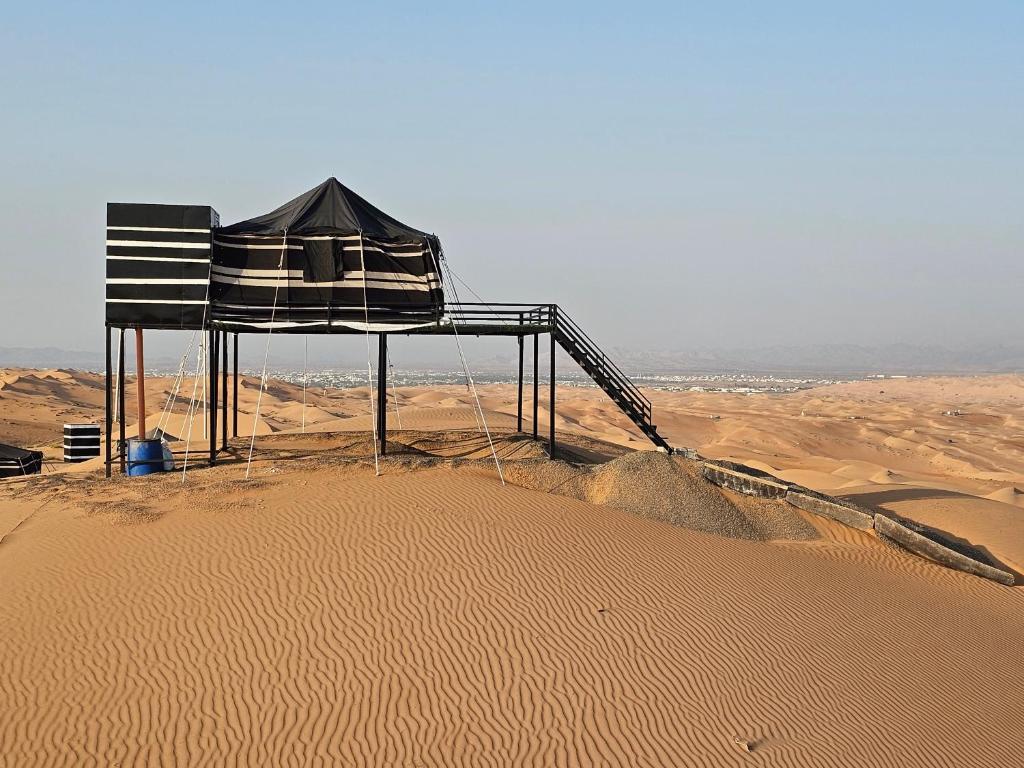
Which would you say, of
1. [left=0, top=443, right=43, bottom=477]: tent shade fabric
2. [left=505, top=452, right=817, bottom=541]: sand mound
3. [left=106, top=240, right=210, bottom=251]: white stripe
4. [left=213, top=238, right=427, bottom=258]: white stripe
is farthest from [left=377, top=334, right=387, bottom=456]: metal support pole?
[left=0, top=443, right=43, bottom=477]: tent shade fabric

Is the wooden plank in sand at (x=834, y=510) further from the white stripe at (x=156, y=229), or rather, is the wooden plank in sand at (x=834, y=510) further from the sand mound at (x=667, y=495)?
the white stripe at (x=156, y=229)

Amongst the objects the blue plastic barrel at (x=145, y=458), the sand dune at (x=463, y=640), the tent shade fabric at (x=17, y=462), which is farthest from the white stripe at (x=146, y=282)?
the tent shade fabric at (x=17, y=462)

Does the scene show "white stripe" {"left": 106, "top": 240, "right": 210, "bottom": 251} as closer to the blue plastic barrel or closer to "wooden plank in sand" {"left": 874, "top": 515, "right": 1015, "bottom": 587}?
the blue plastic barrel

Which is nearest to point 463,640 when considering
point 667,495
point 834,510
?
point 667,495

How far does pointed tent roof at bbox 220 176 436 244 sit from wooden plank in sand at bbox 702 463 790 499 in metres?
9.42

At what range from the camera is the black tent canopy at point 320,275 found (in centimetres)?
2138

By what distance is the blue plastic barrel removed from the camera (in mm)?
20391

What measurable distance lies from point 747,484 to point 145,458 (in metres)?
14.3

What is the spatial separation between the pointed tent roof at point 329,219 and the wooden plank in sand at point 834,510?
1120 centimetres

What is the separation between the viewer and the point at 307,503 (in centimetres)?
1625

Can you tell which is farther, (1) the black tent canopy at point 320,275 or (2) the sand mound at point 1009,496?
(2) the sand mound at point 1009,496

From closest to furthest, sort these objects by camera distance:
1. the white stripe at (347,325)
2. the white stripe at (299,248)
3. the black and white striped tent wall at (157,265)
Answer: the black and white striped tent wall at (157,265) < the white stripe at (347,325) < the white stripe at (299,248)

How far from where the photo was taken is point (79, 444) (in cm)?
3156

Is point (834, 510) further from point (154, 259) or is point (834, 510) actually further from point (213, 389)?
point (154, 259)
